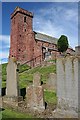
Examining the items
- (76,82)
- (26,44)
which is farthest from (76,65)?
(26,44)

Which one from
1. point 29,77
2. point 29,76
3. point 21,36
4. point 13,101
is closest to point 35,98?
point 13,101

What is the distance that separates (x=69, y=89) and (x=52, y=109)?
5.57 feet

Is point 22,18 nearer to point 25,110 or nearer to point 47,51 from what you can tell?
point 47,51

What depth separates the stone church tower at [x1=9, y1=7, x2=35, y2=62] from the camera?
50003 millimetres

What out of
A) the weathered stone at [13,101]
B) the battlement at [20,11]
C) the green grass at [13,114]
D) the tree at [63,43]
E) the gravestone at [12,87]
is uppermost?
the battlement at [20,11]

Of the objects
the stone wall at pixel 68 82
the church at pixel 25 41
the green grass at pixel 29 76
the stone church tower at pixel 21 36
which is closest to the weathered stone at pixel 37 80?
the stone wall at pixel 68 82

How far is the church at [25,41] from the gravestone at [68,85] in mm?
36887

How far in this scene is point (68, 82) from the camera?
11.6 m

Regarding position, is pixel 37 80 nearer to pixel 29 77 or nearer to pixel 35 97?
pixel 35 97

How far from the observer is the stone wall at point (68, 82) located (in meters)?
11.3

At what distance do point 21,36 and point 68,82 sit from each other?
4024 cm

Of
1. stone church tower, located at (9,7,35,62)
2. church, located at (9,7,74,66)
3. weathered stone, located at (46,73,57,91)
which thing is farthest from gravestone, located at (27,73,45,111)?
stone church tower, located at (9,7,35,62)

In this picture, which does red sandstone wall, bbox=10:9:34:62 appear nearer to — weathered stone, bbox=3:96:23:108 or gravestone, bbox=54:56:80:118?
weathered stone, bbox=3:96:23:108

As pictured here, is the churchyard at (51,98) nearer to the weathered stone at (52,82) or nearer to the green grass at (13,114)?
the green grass at (13,114)
